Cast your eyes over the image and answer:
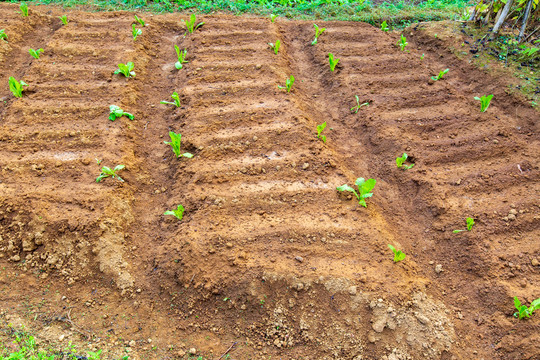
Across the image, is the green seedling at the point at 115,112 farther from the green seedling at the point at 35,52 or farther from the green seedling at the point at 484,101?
the green seedling at the point at 484,101

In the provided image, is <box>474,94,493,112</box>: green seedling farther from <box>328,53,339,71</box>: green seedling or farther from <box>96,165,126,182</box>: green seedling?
<box>96,165,126,182</box>: green seedling

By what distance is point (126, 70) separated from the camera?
5.28 meters

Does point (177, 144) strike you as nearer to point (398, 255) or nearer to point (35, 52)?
point (398, 255)

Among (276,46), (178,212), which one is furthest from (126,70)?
(178,212)

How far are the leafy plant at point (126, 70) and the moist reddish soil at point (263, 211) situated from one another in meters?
0.09

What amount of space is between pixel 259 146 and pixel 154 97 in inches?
79.7

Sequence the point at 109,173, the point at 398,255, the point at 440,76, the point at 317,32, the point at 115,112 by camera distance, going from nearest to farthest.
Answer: the point at 398,255 → the point at 109,173 → the point at 115,112 → the point at 440,76 → the point at 317,32

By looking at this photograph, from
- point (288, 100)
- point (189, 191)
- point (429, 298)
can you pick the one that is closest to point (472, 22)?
point (288, 100)

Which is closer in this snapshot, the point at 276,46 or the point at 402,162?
the point at 402,162

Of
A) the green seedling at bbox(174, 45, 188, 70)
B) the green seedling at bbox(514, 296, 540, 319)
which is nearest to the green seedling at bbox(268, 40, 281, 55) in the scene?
the green seedling at bbox(174, 45, 188, 70)

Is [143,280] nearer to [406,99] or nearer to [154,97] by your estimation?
[154,97]

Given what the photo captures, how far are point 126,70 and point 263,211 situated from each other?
3.23m

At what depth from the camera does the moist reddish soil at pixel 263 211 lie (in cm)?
309

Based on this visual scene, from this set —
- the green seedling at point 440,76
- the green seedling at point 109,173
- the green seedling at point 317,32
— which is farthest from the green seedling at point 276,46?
the green seedling at point 109,173
